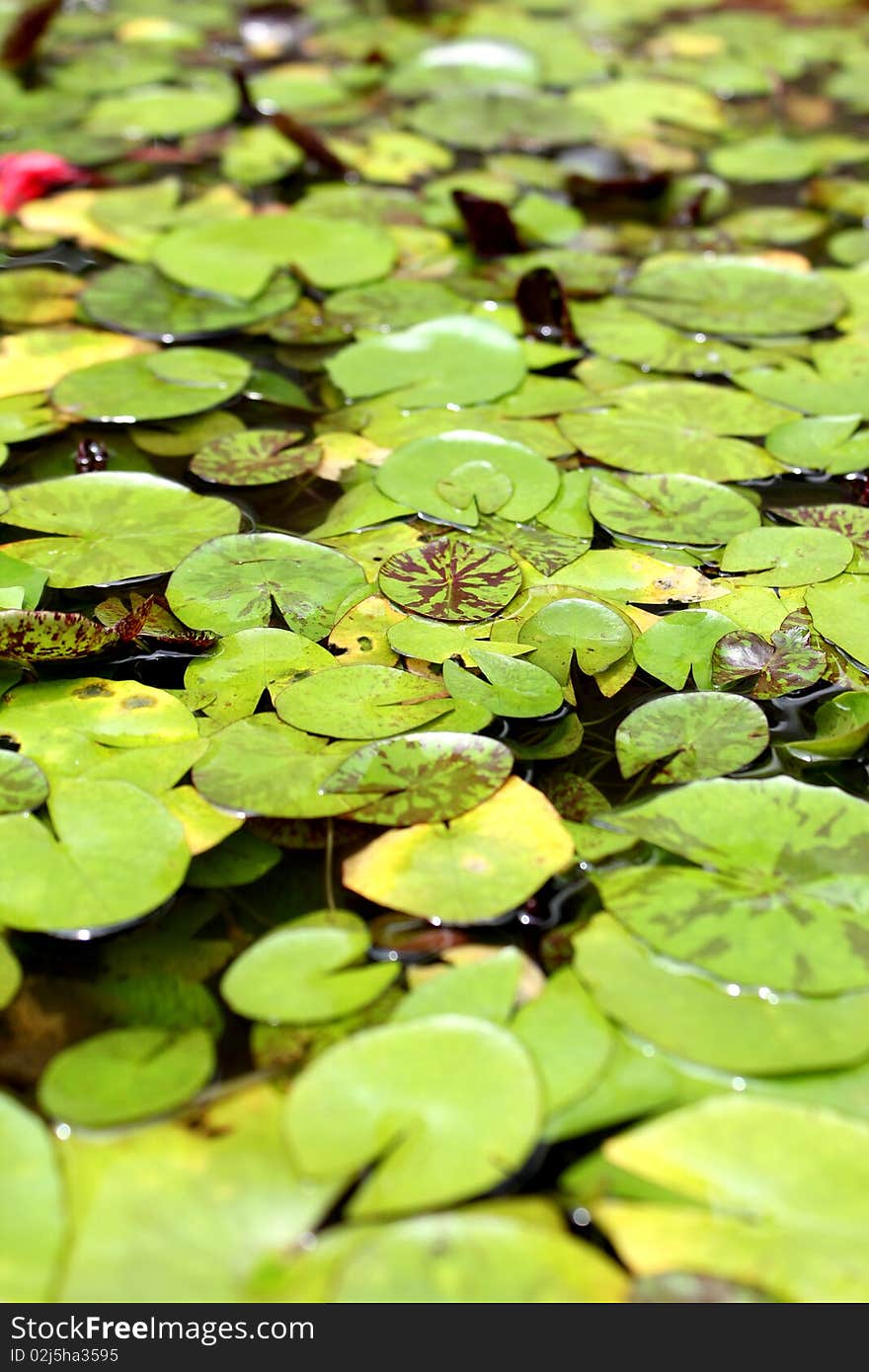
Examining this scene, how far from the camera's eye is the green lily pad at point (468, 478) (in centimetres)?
138

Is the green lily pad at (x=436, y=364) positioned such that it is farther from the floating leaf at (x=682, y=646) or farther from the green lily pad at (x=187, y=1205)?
the green lily pad at (x=187, y=1205)

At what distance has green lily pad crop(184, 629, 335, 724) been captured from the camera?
1.12 metres

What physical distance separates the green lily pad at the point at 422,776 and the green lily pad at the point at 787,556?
→ 16.4 inches

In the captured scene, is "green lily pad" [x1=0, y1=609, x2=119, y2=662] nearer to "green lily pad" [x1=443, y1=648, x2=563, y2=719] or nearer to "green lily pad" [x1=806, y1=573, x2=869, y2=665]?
"green lily pad" [x1=443, y1=648, x2=563, y2=719]

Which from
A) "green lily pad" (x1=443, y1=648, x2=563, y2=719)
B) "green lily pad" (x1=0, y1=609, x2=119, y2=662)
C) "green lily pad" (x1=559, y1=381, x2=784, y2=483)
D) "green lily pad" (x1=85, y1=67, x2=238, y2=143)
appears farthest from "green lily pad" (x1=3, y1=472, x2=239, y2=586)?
"green lily pad" (x1=85, y1=67, x2=238, y2=143)

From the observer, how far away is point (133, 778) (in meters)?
1.04

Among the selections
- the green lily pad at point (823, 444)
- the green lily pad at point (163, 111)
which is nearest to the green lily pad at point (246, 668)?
the green lily pad at point (823, 444)

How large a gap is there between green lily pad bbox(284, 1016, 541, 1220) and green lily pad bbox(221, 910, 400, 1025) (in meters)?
0.04

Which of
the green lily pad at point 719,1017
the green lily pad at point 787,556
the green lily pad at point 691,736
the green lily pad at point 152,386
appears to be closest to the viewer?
the green lily pad at point 719,1017

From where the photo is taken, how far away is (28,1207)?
74 centimetres

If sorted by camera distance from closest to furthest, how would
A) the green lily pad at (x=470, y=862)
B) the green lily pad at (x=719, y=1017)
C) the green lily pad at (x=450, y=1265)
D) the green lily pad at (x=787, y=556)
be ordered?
the green lily pad at (x=450, y=1265) < the green lily pad at (x=719, y=1017) < the green lily pad at (x=470, y=862) < the green lily pad at (x=787, y=556)
